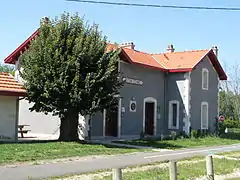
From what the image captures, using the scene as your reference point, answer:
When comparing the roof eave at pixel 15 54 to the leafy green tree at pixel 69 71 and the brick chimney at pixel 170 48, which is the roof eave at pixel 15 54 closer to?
the leafy green tree at pixel 69 71

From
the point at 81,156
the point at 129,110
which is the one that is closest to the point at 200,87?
the point at 129,110

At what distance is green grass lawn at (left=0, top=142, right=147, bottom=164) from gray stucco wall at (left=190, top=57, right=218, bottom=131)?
11.9 meters

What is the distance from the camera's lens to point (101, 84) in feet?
63.6

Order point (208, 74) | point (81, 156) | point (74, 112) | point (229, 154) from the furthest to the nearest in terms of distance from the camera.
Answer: point (208, 74) → point (74, 112) → point (229, 154) → point (81, 156)

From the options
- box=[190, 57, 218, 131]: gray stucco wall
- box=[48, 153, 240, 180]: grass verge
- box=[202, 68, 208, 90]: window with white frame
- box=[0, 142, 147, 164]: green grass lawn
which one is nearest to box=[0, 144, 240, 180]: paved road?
box=[48, 153, 240, 180]: grass verge

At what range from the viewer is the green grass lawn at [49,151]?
14633 millimetres

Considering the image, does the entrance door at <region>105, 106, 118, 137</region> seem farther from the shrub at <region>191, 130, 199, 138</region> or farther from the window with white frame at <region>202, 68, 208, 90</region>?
the window with white frame at <region>202, 68, 208, 90</region>

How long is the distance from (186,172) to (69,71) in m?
8.29

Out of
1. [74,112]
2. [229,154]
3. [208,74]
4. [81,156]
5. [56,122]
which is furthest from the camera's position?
[208,74]

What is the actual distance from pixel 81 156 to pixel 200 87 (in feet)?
54.0

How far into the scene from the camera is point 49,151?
16281mm

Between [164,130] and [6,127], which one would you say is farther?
[164,130]

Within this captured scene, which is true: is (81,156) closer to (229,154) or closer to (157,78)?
(229,154)

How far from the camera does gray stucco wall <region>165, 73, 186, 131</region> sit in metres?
29.0
